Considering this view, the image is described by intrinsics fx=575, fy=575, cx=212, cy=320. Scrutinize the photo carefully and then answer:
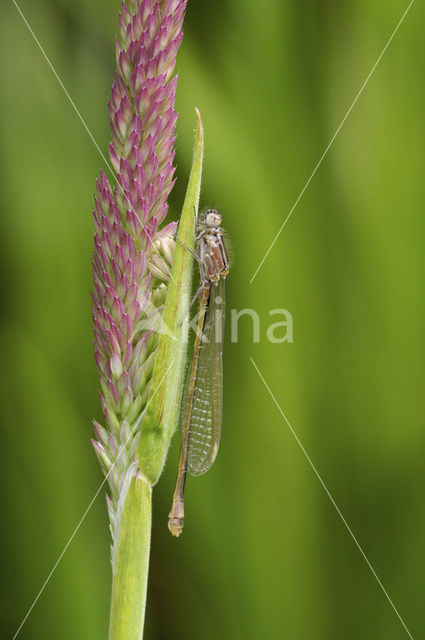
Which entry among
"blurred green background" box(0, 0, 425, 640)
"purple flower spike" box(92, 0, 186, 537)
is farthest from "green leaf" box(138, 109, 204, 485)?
"blurred green background" box(0, 0, 425, 640)

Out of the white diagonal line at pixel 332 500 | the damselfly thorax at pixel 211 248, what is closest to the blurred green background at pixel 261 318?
the white diagonal line at pixel 332 500

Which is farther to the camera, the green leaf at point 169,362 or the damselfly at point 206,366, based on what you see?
the damselfly at point 206,366

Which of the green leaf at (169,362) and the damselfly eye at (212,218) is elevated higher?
the damselfly eye at (212,218)

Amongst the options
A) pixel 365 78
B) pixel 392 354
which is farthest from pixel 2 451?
pixel 365 78

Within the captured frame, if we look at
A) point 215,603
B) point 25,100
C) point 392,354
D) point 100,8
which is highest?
point 100,8

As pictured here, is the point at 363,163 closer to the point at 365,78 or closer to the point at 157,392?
the point at 365,78

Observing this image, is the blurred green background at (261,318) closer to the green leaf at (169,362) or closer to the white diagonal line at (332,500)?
the white diagonal line at (332,500)
